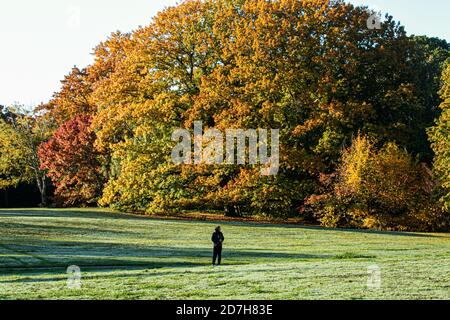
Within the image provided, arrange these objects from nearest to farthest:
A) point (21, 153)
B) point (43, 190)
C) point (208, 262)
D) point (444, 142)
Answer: point (208, 262) → point (444, 142) → point (43, 190) → point (21, 153)

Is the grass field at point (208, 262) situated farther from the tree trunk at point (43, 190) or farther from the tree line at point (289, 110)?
the tree trunk at point (43, 190)

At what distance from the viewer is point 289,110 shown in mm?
44688

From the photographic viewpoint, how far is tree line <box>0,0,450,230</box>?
41.2 meters

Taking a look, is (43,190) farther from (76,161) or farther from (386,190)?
(386,190)

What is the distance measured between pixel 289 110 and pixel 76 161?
22691mm

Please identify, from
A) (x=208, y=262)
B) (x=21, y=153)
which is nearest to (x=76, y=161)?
(x=21, y=153)

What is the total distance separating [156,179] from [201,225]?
7348 millimetres

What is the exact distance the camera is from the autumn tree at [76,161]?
5738 centimetres

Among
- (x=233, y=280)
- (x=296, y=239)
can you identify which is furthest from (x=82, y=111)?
(x=233, y=280)

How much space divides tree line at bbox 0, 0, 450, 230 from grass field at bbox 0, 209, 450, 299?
5.45m

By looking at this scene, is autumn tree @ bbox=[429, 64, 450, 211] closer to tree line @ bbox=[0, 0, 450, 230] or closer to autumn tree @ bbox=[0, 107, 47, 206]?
tree line @ bbox=[0, 0, 450, 230]

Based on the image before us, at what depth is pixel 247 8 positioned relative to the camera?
45625mm

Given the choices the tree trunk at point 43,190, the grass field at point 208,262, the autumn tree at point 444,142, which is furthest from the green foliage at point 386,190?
the tree trunk at point 43,190
